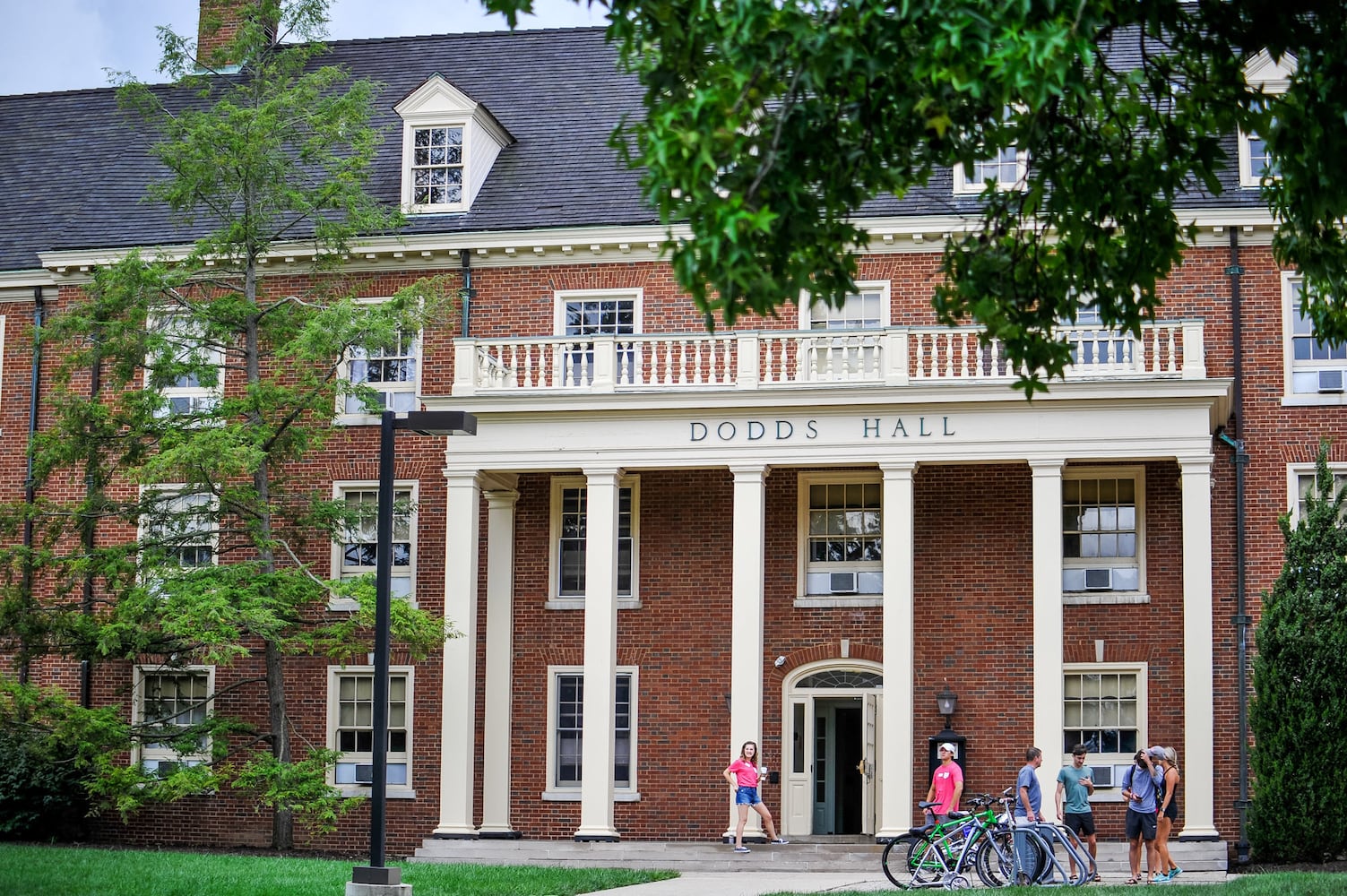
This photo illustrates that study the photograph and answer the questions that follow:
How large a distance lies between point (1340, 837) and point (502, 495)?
12.7 meters

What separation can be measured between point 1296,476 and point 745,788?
9477mm

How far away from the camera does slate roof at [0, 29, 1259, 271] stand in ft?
98.5

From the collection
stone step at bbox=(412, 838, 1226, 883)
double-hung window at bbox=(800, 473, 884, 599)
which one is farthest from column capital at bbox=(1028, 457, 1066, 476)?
stone step at bbox=(412, 838, 1226, 883)

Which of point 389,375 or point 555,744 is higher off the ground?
point 389,375

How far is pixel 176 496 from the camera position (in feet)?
86.3

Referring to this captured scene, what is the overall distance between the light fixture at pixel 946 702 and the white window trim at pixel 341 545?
811 centimetres

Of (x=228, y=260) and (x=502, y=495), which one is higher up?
(x=228, y=260)

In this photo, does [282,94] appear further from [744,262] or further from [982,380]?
[744,262]

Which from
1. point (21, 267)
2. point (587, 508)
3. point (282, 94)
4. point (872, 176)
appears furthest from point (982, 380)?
point (21, 267)

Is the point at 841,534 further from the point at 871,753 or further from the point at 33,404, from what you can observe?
the point at 33,404

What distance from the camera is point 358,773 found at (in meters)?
28.8

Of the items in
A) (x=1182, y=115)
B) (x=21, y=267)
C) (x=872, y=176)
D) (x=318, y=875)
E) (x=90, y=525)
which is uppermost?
(x=21, y=267)

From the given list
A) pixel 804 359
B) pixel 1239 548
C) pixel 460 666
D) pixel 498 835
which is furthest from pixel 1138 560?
pixel 498 835

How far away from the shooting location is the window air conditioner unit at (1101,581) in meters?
27.3
